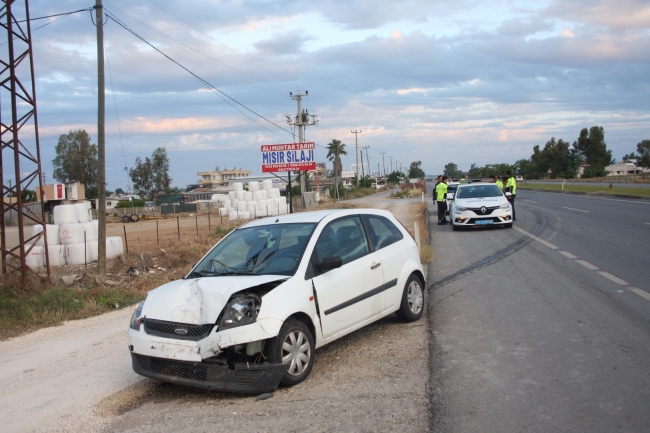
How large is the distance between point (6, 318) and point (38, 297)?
39.5 inches

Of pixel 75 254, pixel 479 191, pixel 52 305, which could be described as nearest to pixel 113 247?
pixel 75 254

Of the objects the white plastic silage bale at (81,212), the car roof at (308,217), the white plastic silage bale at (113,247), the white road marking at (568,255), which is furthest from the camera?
the white plastic silage bale at (81,212)

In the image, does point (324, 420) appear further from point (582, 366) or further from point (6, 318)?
point (6, 318)

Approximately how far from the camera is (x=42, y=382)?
606 centimetres

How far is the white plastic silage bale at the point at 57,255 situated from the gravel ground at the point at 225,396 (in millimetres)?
12378

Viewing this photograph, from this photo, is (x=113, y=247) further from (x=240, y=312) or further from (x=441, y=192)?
(x=240, y=312)

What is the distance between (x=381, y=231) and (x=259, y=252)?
1755mm

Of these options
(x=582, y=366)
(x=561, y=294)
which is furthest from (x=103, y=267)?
(x=582, y=366)

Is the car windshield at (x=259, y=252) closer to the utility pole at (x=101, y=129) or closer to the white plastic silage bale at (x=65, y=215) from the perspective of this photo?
the utility pole at (x=101, y=129)

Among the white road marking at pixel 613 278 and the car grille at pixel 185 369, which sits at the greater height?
the car grille at pixel 185 369

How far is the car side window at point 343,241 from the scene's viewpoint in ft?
20.3

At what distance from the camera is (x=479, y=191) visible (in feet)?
65.3

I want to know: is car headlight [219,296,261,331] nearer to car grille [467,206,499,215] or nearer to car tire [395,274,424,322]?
car tire [395,274,424,322]

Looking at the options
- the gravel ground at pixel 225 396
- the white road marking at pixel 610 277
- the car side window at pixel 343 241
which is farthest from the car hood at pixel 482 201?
the car side window at pixel 343 241
